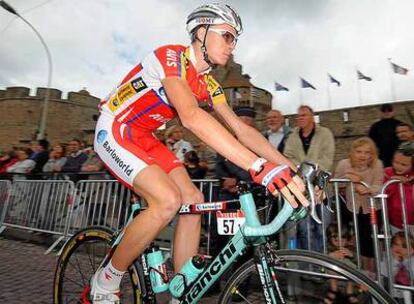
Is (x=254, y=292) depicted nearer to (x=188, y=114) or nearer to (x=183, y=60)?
(x=188, y=114)

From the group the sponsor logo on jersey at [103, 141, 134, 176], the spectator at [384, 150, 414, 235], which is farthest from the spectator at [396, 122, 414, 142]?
the sponsor logo on jersey at [103, 141, 134, 176]

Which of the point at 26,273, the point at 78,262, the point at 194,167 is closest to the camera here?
the point at 78,262

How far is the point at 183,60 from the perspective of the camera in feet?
7.29

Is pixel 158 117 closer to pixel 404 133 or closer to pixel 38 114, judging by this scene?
pixel 404 133

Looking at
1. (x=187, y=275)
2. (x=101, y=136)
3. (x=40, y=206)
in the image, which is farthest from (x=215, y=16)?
(x=40, y=206)

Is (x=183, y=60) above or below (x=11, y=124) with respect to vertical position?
below

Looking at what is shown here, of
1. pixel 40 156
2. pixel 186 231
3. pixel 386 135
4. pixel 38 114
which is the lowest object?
pixel 186 231

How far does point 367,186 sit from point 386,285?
1052 mm

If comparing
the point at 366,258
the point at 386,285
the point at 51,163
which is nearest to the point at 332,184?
the point at 366,258

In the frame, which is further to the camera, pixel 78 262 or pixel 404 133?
pixel 404 133

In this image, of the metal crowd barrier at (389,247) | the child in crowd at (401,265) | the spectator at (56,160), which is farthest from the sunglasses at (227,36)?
the spectator at (56,160)

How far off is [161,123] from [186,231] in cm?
83

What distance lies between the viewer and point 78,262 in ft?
9.38

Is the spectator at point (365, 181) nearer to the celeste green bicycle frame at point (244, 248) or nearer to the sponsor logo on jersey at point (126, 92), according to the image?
the celeste green bicycle frame at point (244, 248)
